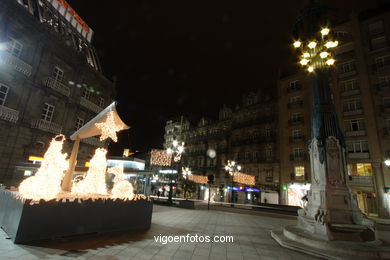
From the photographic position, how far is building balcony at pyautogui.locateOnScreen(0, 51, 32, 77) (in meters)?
15.0

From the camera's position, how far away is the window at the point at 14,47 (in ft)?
50.9

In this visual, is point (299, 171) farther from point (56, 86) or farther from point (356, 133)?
point (56, 86)

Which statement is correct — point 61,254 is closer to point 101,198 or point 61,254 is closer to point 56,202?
point 56,202

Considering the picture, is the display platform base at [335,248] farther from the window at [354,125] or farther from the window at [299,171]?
the window at [354,125]

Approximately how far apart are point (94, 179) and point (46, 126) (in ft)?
36.9

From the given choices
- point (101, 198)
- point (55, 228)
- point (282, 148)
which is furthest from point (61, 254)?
point (282, 148)

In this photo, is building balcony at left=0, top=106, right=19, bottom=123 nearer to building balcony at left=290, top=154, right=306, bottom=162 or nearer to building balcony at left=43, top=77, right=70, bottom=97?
→ building balcony at left=43, top=77, right=70, bottom=97

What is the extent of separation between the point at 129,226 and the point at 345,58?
33.1 meters

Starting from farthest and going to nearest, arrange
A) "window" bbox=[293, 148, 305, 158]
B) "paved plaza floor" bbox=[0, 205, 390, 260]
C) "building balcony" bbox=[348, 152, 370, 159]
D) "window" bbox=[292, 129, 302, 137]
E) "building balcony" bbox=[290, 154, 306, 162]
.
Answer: "window" bbox=[292, 129, 302, 137]
"window" bbox=[293, 148, 305, 158]
"building balcony" bbox=[290, 154, 306, 162]
"building balcony" bbox=[348, 152, 370, 159]
"paved plaza floor" bbox=[0, 205, 390, 260]

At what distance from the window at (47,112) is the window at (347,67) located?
35.5 m

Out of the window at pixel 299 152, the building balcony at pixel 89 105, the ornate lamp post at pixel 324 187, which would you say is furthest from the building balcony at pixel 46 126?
the window at pixel 299 152

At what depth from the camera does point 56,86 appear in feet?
61.7

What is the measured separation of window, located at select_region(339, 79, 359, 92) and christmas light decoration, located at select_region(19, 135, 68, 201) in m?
32.6

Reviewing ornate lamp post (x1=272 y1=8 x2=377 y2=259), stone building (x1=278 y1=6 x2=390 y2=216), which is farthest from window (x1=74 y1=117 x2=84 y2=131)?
stone building (x1=278 y1=6 x2=390 y2=216)
